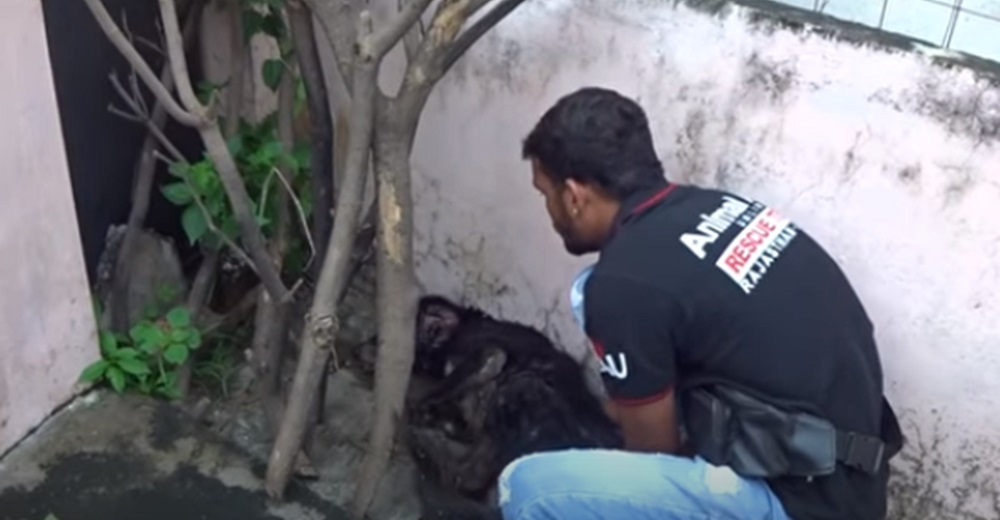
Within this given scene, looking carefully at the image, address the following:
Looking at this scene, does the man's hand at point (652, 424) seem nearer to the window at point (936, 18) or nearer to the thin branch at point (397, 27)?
the thin branch at point (397, 27)

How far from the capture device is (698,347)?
93.5 inches

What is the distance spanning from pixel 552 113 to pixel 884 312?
3.06 feet

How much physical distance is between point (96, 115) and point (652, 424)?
176cm

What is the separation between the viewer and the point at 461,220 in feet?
11.8

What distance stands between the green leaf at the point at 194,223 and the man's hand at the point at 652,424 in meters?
1.28

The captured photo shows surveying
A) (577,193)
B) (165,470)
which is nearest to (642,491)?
(577,193)

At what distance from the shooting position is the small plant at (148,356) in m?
3.41

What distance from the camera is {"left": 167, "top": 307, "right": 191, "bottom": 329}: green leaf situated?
3.44m

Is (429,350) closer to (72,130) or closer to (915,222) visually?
(72,130)

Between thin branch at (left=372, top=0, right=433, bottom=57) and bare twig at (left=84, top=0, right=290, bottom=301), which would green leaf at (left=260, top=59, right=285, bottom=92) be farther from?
thin branch at (left=372, top=0, right=433, bottom=57)

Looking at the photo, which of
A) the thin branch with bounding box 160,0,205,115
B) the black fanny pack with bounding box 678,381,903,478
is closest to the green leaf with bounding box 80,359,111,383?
the thin branch with bounding box 160,0,205,115

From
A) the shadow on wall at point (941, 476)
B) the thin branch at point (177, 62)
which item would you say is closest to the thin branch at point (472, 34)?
the thin branch at point (177, 62)

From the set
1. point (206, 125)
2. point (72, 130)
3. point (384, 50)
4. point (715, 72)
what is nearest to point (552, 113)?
point (384, 50)

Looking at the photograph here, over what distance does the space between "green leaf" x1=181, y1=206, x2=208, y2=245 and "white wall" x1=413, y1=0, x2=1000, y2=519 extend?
0.79 meters
